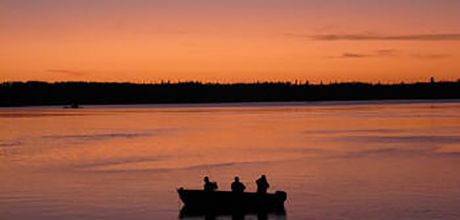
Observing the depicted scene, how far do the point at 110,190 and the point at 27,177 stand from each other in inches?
224

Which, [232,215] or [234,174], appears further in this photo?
[234,174]

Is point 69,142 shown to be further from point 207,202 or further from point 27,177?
point 207,202

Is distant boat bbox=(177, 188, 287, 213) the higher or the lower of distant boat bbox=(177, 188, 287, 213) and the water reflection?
the higher

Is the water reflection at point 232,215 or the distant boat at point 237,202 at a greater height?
the distant boat at point 237,202

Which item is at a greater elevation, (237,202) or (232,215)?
(237,202)

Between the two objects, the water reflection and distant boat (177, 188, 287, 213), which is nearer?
the water reflection

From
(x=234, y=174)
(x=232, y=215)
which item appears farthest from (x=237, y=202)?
(x=234, y=174)

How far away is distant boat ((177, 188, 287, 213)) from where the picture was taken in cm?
2109

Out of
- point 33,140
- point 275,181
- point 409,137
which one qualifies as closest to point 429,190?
point 275,181

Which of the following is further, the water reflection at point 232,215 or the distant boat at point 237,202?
the distant boat at point 237,202

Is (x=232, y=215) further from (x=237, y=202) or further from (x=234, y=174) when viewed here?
(x=234, y=174)

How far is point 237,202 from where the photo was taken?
836 inches

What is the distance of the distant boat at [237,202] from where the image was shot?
21.1m

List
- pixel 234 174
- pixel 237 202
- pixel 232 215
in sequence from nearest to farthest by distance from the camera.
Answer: pixel 232 215 < pixel 237 202 < pixel 234 174
